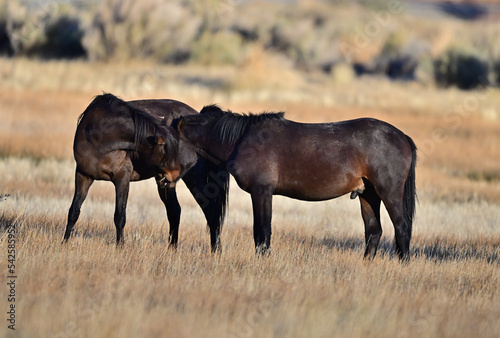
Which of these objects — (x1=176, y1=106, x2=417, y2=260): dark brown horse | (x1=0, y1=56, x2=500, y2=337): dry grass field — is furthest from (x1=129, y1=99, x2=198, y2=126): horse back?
(x1=0, y1=56, x2=500, y2=337): dry grass field

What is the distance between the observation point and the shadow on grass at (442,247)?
8711 mm

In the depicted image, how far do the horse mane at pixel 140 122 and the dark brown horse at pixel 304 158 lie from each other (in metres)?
0.23

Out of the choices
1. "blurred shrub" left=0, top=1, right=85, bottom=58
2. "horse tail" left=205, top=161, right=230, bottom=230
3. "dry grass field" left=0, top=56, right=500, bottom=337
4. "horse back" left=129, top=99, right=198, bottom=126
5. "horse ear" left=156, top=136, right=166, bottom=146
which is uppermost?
"blurred shrub" left=0, top=1, right=85, bottom=58

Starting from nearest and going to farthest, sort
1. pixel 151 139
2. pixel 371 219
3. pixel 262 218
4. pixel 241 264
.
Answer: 1. pixel 241 264
2. pixel 262 218
3. pixel 151 139
4. pixel 371 219

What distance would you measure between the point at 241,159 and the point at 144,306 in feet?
8.48

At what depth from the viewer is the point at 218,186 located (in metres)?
8.69

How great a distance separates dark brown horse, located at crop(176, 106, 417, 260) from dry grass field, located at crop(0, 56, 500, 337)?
0.69 metres

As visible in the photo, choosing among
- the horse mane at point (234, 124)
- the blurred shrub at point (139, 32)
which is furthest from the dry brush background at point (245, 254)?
the blurred shrub at point (139, 32)

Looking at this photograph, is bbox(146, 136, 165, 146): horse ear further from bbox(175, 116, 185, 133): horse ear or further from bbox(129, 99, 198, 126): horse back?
bbox(129, 99, 198, 126): horse back

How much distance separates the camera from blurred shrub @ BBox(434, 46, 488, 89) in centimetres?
3203

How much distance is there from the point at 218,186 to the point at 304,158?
1.46 meters

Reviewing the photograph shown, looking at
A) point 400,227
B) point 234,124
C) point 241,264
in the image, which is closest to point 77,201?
point 234,124

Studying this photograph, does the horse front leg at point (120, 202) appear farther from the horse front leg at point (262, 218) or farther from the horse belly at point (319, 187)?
the horse belly at point (319, 187)

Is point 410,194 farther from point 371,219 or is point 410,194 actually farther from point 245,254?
point 245,254
